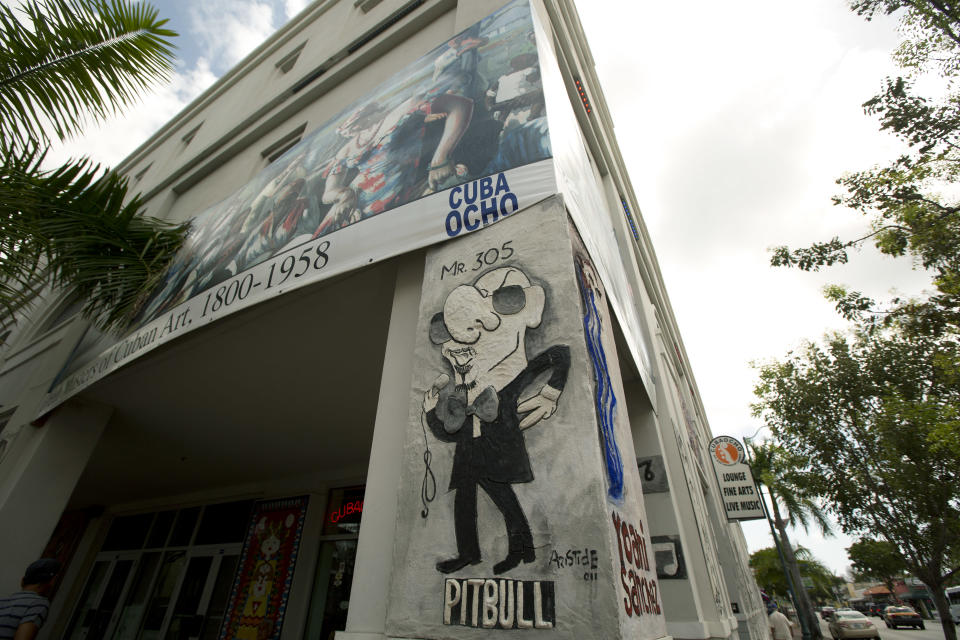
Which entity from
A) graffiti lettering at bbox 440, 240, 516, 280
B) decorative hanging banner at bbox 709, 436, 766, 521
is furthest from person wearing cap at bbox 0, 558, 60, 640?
decorative hanging banner at bbox 709, 436, 766, 521

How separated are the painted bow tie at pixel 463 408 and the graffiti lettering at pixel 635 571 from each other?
68 cm

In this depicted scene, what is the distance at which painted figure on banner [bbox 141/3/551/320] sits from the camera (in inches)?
125

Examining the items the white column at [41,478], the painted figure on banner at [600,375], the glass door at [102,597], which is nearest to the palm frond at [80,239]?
the white column at [41,478]

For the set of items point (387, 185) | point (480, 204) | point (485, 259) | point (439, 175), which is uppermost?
point (387, 185)

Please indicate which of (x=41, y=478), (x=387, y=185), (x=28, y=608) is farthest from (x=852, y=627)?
(x=41, y=478)

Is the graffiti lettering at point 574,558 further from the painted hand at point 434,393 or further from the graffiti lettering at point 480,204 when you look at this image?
the graffiti lettering at point 480,204

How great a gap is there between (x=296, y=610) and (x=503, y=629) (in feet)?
21.1

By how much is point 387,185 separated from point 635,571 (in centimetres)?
310

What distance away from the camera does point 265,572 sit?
22.9 ft

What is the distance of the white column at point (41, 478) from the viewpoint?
4562 mm

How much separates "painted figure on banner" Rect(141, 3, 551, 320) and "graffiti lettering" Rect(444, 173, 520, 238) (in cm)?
12

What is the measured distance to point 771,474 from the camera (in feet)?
77.7

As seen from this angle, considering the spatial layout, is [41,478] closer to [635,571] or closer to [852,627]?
[635,571]

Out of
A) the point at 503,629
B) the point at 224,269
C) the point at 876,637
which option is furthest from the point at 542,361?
the point at 876,637
